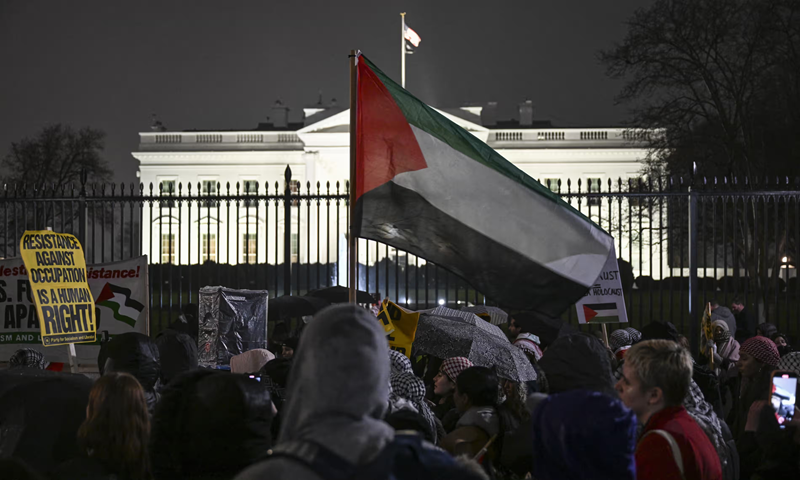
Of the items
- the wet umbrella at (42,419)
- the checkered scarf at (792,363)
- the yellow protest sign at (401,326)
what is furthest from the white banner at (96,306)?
the checkered scarf at (792,363)

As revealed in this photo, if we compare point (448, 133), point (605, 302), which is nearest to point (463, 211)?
point (448, 133)

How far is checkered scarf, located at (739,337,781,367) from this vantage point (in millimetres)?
5297

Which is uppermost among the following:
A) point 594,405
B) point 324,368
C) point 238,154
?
point 238,154

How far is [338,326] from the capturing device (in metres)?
1.76

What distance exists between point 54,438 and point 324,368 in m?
1.76

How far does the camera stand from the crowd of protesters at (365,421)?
5.59ft

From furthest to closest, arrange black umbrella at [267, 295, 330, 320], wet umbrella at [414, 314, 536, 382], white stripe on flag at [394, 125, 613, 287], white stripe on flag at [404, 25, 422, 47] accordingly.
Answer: white stripe on flag at [404, 25, 422, 47], black umbrella at [267, 295, 330, 320], wet umbrella at [414, 314, 536, 382], white stripe on flag at [394, 125, 613, 287]

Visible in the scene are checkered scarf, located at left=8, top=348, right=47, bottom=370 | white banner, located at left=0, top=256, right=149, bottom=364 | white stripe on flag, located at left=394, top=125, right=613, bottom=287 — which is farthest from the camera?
white banner, located at left=0, top=256, right=149, bottom=364

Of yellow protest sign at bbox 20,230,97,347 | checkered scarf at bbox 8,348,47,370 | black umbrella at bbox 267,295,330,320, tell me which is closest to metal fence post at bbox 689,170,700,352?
black umbrella at bbox 267,295,330,320

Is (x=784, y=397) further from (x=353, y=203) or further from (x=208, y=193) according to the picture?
(x=208, y=193)

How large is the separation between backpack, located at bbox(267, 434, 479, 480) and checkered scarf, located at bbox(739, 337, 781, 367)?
4201 mm

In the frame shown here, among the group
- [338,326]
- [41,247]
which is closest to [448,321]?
[41,247]

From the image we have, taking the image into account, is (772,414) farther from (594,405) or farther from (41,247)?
(41,247)

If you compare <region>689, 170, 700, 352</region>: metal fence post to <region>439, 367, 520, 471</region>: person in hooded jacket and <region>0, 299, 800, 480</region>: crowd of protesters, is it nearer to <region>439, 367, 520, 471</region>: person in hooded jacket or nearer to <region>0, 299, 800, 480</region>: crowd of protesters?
<region>0, 299, 800, 480</region>: crowd of protesters
